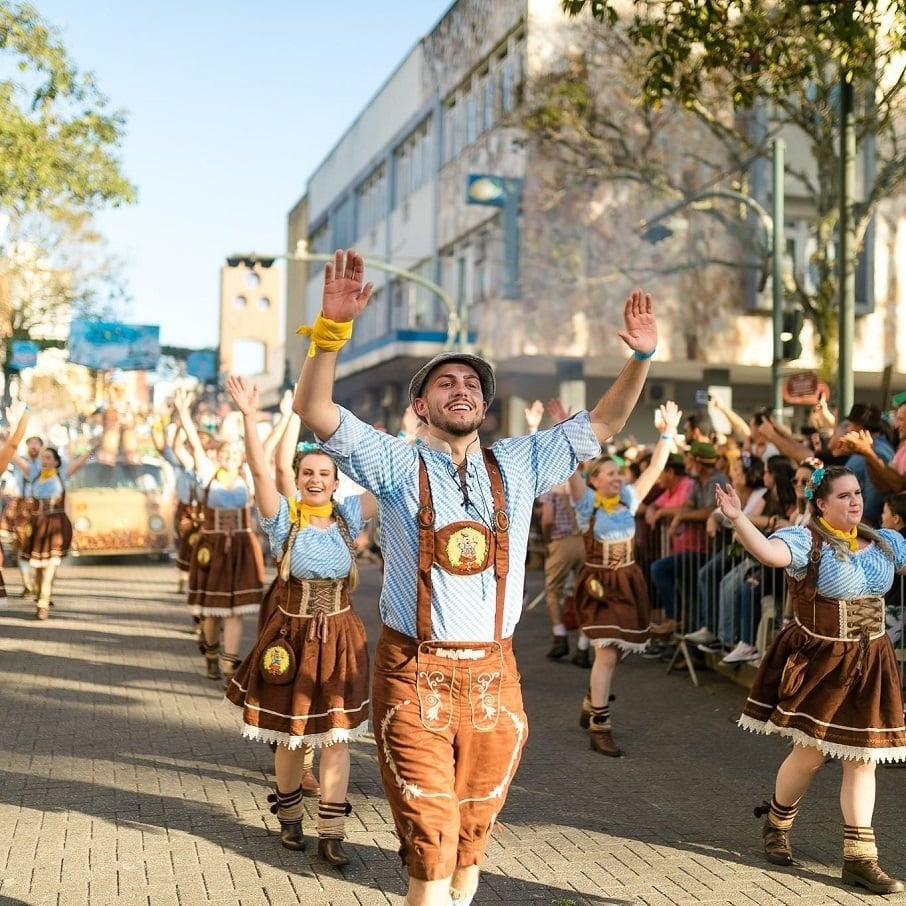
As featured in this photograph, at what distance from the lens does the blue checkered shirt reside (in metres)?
4.03

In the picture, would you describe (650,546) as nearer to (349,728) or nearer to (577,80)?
(349,728)

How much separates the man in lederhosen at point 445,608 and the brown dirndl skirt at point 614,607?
4.39 metres

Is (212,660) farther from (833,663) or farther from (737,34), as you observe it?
(737,34)

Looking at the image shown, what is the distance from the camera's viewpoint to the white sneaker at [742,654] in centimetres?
986

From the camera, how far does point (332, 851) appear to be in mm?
5625

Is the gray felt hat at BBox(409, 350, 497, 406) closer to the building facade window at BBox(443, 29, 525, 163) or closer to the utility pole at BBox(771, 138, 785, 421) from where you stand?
the utility pole at BBox(771, 138, 785, 421)

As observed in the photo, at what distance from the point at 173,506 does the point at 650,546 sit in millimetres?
11833

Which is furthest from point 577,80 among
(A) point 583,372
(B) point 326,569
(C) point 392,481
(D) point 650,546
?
(C) point 392,481

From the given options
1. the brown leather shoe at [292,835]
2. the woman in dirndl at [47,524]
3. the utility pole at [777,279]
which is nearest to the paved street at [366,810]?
the brown leather shoe at [292,835]

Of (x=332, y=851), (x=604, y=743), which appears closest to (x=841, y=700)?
(x=332, y=851)

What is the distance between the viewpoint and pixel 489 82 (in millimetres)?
31797

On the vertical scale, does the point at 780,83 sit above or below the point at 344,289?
above

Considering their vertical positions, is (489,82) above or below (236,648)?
above

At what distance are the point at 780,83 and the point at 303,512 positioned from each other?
644 cm
